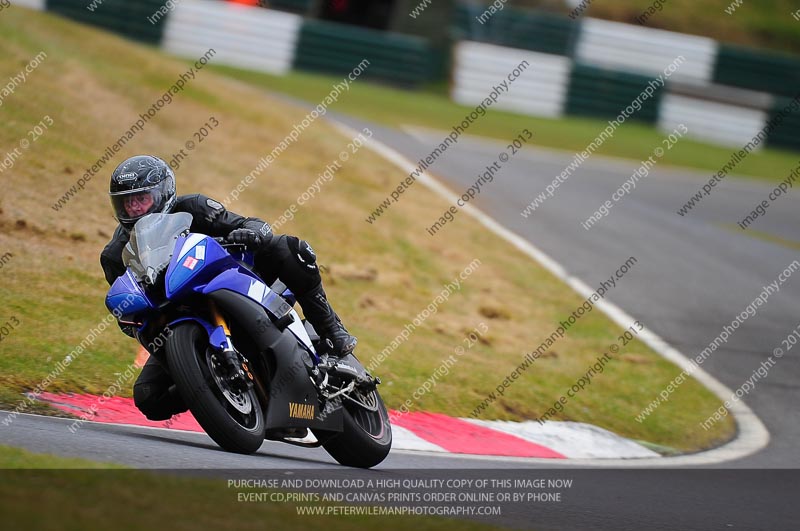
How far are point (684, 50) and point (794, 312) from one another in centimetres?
1636

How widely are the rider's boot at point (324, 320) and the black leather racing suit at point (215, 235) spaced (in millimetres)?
61

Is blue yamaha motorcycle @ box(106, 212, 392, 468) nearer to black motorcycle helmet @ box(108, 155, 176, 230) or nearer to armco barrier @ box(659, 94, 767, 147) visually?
black motorcycle helmet @ box(108, 155, 176, 230)

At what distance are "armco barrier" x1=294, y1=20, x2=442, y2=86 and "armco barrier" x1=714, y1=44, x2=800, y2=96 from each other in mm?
7762

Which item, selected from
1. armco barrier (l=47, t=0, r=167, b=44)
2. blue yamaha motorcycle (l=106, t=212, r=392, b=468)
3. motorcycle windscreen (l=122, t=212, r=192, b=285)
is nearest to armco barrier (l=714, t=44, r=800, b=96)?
armco barrier (l=47, t=0, r=167, b=44)

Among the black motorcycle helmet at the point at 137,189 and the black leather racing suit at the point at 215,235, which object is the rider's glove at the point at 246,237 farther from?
the black motorcycle helmet at the point at 137,189

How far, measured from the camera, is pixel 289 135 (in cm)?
1662

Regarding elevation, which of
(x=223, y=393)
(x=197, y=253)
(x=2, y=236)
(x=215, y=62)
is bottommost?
(x=215, y=62)

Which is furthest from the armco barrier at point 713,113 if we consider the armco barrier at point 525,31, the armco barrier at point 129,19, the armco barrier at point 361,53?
the armco barrier at point 129,19

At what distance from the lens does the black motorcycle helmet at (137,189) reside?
20.0ft

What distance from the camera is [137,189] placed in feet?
20.0

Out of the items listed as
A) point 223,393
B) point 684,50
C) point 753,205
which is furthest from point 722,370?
point 684,50

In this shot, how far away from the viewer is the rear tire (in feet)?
21.2

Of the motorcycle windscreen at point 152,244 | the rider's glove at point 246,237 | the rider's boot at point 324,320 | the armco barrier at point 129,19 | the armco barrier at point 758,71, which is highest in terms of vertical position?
the rider's glove at point 246,237

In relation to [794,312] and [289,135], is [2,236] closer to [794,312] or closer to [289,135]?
[289,135]
